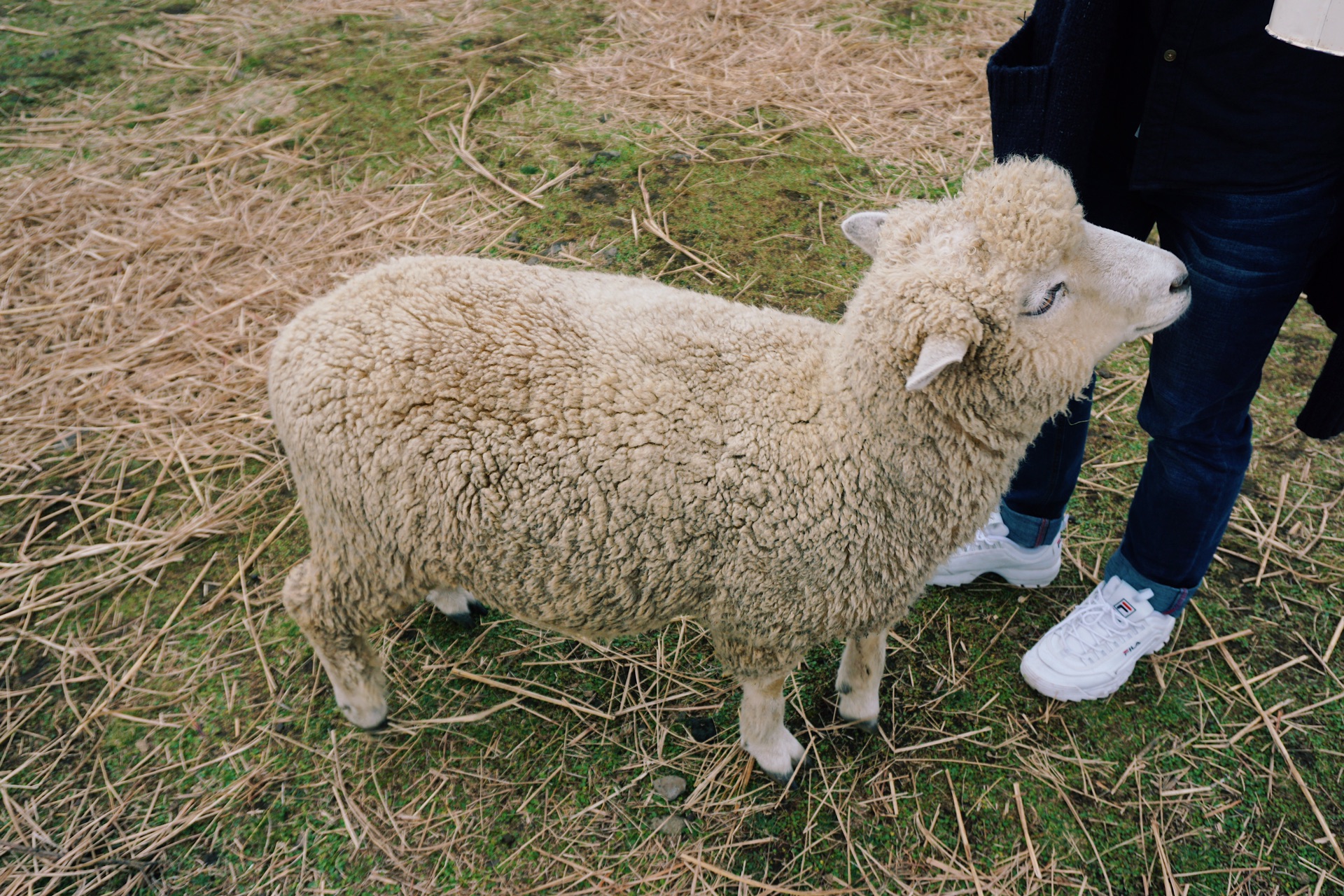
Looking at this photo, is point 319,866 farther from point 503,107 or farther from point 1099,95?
point 503,107

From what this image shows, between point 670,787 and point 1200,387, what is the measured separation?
2006 millimetres

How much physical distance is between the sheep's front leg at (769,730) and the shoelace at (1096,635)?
1.01 meters

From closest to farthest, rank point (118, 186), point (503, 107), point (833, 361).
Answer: point (833, 361), point (118, 186), point (503, 107)

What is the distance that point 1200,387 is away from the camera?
221cm

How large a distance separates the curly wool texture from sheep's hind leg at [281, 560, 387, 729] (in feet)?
0.79

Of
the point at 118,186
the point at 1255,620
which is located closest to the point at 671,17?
the point at 118,186

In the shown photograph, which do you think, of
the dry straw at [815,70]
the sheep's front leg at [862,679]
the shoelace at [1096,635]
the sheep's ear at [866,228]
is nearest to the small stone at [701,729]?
the sheep's front leg at [862,679]

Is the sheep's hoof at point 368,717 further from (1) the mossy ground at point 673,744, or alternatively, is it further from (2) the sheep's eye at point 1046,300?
(2) the sheep's eye at point 1046,300

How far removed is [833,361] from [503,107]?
13.5ft

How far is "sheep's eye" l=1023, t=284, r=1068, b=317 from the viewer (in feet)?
6.63

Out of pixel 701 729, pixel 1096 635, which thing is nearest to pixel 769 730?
pixel 701 729

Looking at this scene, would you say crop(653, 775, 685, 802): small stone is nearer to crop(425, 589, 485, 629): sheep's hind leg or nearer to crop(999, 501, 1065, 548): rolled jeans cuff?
crop(425, 589, 485, 629): sheep's hind leg

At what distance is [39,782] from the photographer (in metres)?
2.68

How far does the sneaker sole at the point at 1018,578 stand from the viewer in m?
3.11
